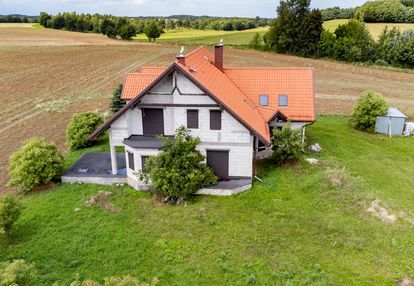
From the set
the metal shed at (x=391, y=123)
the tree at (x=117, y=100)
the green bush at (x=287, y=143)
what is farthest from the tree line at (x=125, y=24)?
the green bush at (x=287, y=143)

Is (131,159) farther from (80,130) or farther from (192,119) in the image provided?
(80,130)

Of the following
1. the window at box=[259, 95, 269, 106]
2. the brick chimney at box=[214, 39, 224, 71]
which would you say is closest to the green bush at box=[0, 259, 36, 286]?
the window at box=[259, 95, 269, 106]

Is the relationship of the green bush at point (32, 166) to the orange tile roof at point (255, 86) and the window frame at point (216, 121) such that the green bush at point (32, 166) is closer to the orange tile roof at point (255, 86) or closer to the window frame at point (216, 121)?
the orange tile roof at point (255, 86)

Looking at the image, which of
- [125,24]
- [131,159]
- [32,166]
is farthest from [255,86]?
[125,24]

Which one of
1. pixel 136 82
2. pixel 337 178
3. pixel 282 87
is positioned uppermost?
pixel 136 82

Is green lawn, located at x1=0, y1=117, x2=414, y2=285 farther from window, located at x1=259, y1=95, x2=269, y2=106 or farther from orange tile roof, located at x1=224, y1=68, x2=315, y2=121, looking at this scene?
window, located at x1=259, y1=95, x2=269, y2=106

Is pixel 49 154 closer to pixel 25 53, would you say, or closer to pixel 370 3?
pixel 25 53
